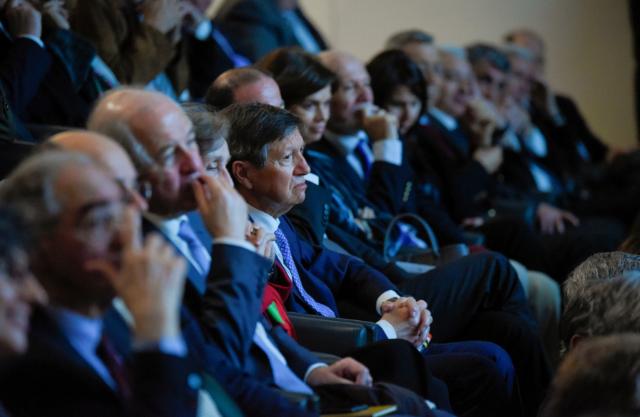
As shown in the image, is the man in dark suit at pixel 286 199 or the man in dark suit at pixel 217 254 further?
the man in dark suit at pixel 286 199

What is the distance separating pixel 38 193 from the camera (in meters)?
1.45

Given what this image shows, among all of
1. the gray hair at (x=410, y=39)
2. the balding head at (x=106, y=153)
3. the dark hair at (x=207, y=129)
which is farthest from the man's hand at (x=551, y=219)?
the balding head at (x=106, y=153)

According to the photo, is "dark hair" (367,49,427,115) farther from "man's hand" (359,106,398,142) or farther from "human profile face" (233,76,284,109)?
"human profile face" (233,76,284,109)

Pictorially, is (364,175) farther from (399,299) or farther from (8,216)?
(8,216)

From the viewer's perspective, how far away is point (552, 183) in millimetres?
5723

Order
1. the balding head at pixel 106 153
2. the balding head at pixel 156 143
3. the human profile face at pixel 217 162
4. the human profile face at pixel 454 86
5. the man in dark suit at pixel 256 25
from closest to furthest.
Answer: the balding head at pixel 106 153 → the balding head at pixel 156 143 → the human profile face at pixel 217 162 → the man in dark suit at pixel 256 25 → the human profile face at pixel 454 86

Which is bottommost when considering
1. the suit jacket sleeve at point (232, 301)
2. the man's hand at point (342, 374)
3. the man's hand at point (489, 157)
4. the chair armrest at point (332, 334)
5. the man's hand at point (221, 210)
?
the man's hand at point (489, 157)

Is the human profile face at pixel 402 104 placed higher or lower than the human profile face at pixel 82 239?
lower

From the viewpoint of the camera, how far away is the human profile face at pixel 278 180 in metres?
2.53

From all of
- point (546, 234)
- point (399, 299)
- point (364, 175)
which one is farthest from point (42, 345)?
point (546, 234)

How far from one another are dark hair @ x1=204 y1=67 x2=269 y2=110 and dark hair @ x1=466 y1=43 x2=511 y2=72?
10.2ft

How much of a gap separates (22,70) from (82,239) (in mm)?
1732

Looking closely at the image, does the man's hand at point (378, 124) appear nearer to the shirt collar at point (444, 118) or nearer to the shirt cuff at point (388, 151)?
the shirt cuff at point (388, 151)

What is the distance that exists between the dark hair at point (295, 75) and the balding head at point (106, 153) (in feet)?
5.43
